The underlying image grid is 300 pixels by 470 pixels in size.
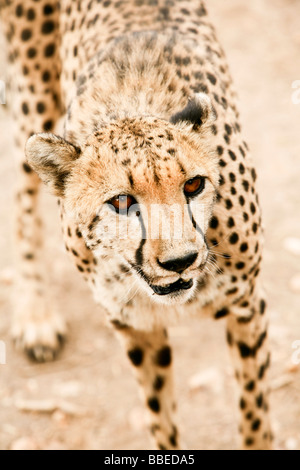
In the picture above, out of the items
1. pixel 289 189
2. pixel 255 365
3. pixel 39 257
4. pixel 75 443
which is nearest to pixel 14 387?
pixel 75 443

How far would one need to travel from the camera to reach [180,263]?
1.66 metres

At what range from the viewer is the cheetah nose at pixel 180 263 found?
64.9 inches

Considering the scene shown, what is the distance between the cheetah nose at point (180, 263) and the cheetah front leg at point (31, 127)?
1589 millimetres

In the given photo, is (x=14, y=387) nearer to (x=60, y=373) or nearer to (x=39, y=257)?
(x=60, y=373)

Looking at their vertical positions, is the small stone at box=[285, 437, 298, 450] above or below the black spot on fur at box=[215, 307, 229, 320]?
below

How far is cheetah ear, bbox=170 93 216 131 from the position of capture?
1809mm

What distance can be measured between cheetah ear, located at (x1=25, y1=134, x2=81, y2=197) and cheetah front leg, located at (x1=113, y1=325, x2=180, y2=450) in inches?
24.9

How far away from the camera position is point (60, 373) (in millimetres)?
3178

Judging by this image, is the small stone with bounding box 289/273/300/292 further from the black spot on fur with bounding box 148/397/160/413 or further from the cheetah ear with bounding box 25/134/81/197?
the cheetah ear with bounding box 25/134/81/197

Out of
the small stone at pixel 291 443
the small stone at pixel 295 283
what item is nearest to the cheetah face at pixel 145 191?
the small stone at pixel 291 443

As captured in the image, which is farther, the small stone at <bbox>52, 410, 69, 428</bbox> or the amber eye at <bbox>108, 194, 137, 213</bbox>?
the small stone at <bbox>52, 410, 69, 428</bbox>

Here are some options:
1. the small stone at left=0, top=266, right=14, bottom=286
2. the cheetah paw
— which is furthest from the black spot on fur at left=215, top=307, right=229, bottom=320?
the small stone at left=0, top=266, right=14, bottom=286

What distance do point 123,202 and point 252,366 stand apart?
1013 mm

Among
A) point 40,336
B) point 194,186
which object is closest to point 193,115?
point 194,186
